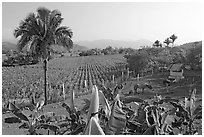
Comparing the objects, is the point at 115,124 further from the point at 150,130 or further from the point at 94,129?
the point at 94,129

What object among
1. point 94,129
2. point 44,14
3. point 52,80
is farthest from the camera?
point 52,80

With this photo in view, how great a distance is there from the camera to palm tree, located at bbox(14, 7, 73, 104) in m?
7.42

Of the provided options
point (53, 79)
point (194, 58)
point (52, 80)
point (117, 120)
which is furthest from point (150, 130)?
point (194, 58)

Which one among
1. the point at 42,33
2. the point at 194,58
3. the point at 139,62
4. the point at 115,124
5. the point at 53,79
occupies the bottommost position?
the point at 53,79

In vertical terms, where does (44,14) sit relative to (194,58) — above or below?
above

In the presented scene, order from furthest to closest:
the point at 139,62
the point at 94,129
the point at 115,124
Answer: the point at 139,62 < the point at 115,124 < the point at 94,129

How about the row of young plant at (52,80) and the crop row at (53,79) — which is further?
the crop row at (53,79)

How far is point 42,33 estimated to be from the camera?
24.8 ft

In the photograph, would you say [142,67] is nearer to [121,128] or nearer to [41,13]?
[41,13]

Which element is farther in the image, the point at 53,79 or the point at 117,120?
the point at 53,79

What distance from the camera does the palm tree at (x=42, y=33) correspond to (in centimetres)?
742

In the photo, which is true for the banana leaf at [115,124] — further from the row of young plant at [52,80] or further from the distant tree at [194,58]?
the distant tree at [194,58]

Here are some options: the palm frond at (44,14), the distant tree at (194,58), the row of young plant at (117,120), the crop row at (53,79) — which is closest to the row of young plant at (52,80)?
the crop row at (53,79)

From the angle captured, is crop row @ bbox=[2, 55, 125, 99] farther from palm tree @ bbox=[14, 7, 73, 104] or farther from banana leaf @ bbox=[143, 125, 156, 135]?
banana leaf @ bbox=[143, 125, 156, 135]
